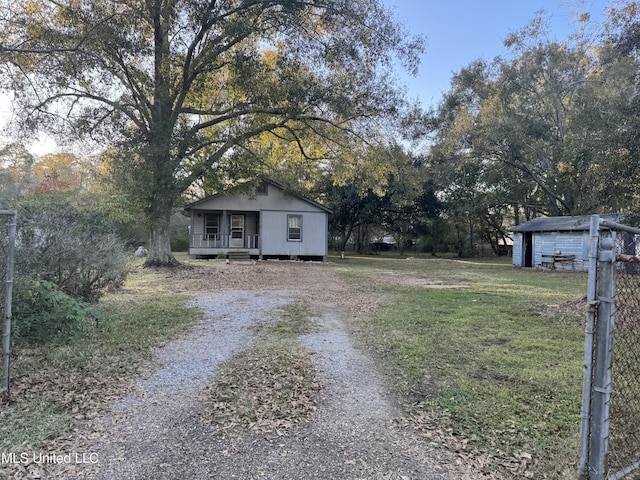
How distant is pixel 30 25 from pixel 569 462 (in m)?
12.8

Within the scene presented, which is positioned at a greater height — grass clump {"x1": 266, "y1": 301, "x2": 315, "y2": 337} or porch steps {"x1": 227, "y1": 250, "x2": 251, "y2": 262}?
porch steps {"x1": 227, "y1": 250, "x2": 251, "y2": 262}

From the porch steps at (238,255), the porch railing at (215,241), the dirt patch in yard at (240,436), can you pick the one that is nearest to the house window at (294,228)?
the porch railing at (215,241)

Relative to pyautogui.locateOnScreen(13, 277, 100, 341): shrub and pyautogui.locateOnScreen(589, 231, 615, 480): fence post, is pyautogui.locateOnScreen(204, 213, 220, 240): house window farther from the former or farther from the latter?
pyautogui.locateOnScreen(589, 231, 615, 480): fence post

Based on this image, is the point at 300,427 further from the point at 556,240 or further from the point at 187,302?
the point at 556,240

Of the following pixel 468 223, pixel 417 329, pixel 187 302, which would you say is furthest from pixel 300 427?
pixel 468 223

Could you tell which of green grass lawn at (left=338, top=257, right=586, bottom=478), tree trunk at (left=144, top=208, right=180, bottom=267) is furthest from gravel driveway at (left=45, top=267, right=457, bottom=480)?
tree trunk at (left=144, top=208, right=180, bottom=267)

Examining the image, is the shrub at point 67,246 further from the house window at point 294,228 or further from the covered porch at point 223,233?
the house window at point 294,228

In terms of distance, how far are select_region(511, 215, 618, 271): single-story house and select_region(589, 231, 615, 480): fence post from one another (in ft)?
57.3

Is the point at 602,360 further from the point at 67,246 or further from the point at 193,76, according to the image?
the point at 193,76

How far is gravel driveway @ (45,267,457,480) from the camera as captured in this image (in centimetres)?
253

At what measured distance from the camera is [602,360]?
2.18m

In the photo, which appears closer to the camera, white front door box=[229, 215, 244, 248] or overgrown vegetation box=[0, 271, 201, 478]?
overgrown vegetation box=[0, 271, 201, 478]

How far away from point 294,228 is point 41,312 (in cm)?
1779

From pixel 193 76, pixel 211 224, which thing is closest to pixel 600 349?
pixel 193 76
